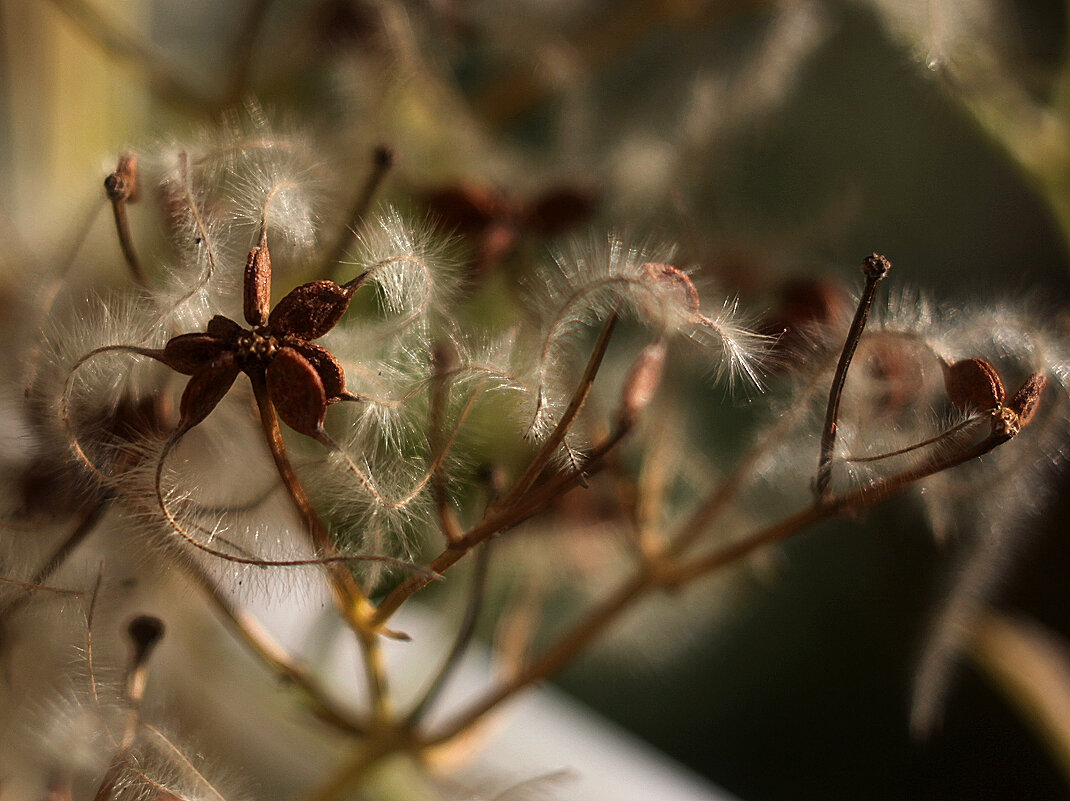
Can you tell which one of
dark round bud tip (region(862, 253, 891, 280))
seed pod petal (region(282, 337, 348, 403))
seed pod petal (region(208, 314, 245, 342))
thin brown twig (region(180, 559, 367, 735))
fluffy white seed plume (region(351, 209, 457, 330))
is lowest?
thin brown twig (region(180, 559, 367, 735))

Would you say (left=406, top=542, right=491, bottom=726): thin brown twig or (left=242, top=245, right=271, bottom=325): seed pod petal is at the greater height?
(left=242, top=245, right=271, bottom=325): seed pod petal

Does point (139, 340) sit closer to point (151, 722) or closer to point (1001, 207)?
point (151, 722)

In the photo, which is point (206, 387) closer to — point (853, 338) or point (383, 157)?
point (383, 157)

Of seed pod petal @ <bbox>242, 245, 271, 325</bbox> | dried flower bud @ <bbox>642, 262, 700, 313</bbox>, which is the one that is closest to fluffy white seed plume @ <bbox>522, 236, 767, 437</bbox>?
dried flower bud @ <bbox>642, 262, 700, 313</bbox>

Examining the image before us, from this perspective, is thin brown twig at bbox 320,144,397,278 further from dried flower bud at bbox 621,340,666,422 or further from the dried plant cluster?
dried flower bud at bbox 621,340,666,422

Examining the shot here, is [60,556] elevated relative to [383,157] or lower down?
lower down

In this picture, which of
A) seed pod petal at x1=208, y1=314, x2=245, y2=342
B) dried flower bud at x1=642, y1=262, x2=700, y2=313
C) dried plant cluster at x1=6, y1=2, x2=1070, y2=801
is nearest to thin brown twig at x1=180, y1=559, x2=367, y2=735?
dried plant cluster at x1=6, y1=2, x2=1070, y2=801

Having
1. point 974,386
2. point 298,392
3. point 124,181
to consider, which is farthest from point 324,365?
point 974,386

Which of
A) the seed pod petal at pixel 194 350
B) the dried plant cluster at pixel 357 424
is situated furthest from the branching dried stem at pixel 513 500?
the seed pod petal at pixel 194 350
